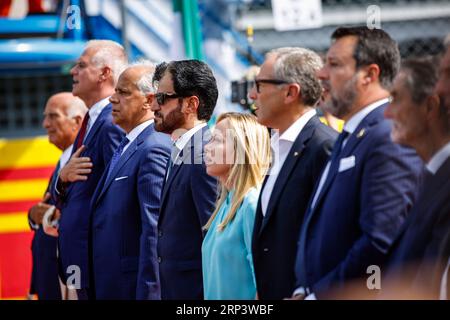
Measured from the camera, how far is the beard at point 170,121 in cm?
482

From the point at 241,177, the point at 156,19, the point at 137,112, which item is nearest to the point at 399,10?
the point at 156,19

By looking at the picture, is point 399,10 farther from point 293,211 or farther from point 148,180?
point 293,211

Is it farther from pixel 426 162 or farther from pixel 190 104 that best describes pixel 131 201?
pixel 426 162

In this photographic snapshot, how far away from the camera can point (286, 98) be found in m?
4.16

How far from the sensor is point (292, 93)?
13.6 ft

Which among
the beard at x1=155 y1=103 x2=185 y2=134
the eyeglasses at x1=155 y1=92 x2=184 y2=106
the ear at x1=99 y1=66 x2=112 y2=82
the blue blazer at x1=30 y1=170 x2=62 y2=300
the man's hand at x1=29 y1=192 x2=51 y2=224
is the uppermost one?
the ear at x1=99 y1=66 x2=112 y2=82

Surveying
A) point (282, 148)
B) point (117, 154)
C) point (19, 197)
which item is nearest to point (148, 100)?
point (117, 154)

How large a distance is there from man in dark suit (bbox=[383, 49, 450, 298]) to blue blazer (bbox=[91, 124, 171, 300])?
1.76m

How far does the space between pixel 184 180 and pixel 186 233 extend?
0.23 metres

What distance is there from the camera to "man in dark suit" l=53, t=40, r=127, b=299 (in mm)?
5422

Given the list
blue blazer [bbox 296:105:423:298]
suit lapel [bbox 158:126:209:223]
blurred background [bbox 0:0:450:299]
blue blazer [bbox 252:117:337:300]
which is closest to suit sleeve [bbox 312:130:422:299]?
blue blazer [bbox 296:105:423:298]

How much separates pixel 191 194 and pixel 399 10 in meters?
6.37

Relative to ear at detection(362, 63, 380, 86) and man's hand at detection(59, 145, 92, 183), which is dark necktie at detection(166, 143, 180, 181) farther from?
ear at detection(362, 63, 380, 86)

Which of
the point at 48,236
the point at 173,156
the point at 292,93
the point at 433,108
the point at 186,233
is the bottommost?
the point at 48,236
